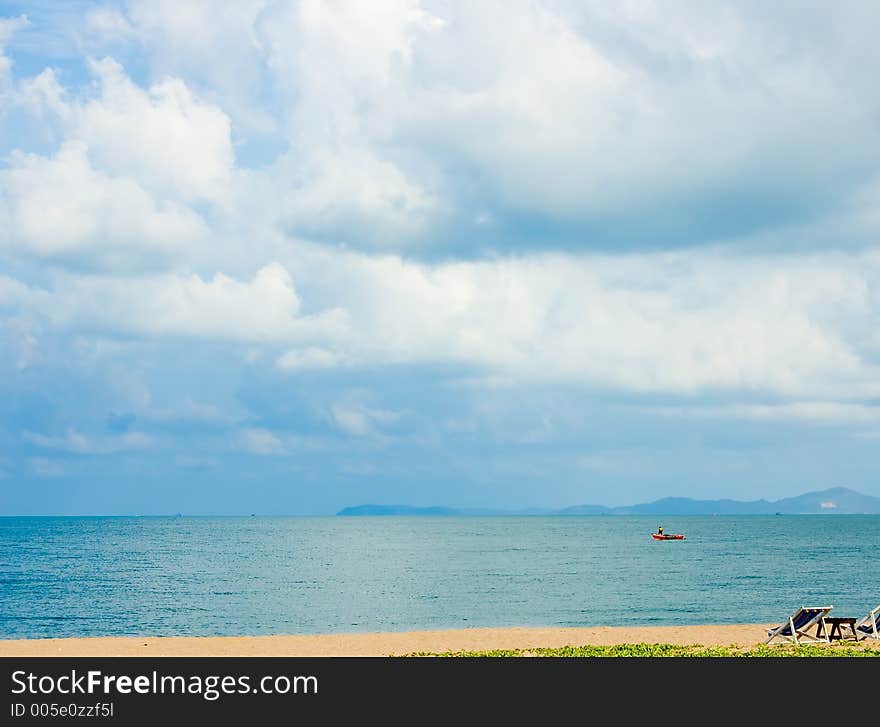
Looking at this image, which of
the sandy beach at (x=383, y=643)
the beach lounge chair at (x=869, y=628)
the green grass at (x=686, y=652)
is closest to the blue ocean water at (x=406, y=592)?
the sandy beach at (x=383, y=643)

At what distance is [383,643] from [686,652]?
11.9 metres

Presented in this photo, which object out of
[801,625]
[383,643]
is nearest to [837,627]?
[801,625]

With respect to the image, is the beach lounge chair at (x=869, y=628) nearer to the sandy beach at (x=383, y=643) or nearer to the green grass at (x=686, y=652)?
the sandy beach at (x=383, y=643)

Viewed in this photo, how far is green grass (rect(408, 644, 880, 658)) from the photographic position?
26.9 meters

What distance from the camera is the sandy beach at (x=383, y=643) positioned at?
32.0m

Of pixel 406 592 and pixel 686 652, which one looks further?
pixel 406 592

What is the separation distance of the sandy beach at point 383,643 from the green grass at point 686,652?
78.2 inches

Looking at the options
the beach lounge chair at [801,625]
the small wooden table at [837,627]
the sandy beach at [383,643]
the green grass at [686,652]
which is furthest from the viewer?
the sandy beach at [383,643]

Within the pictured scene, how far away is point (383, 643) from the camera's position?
3388 centimetres

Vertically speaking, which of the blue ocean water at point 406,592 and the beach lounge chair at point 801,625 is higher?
the beach lounge chair at point 801,625

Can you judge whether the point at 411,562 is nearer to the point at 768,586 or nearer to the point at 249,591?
the point at 249,591

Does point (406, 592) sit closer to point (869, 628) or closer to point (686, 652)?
point (869, 628)

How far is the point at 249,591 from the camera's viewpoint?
68688 mm
